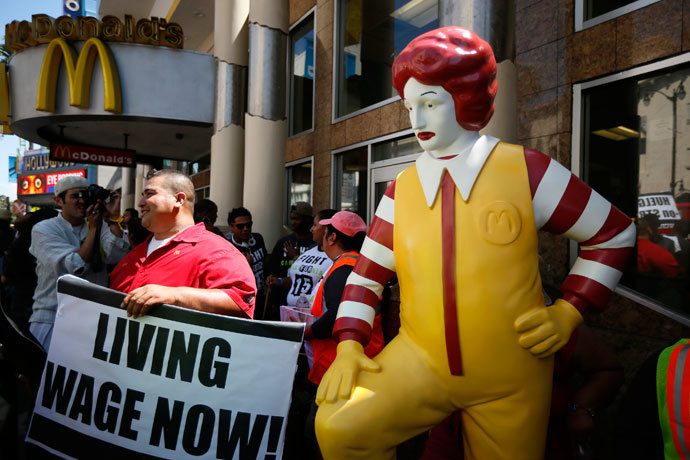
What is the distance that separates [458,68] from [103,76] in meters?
8.27

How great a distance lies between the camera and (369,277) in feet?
5.54

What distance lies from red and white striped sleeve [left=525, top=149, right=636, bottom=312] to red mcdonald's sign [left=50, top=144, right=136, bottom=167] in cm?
1095

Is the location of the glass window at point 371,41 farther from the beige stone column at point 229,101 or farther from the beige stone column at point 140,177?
the beige stone column at point 140,177

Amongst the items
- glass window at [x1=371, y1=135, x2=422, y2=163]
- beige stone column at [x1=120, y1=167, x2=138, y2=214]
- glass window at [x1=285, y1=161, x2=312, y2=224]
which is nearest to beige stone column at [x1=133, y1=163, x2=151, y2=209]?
beige stone column at [x1=120, y1=167, x2=138, y2=214]

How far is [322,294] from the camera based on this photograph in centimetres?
255

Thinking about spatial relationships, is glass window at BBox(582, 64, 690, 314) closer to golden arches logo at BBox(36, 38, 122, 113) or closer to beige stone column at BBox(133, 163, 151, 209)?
golden arches logo at BBox(36, 38, 122, 113)

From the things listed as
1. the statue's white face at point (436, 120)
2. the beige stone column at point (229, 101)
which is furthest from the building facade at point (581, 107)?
the statue's white face at point (436, 120)

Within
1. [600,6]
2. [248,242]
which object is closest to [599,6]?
[600,6]

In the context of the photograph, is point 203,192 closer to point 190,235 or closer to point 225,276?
point 190,235

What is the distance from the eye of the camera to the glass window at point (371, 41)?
6.05 m

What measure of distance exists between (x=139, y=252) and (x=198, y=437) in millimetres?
995

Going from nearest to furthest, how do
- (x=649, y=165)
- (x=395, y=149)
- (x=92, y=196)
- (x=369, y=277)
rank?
(x=369, y=277) < (x=92, y=196) < (x=649, y=165) < (x=395, y=149)

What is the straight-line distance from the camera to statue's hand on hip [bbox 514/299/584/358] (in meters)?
1.40

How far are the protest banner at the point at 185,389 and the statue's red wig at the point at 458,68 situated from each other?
3.47 feet
